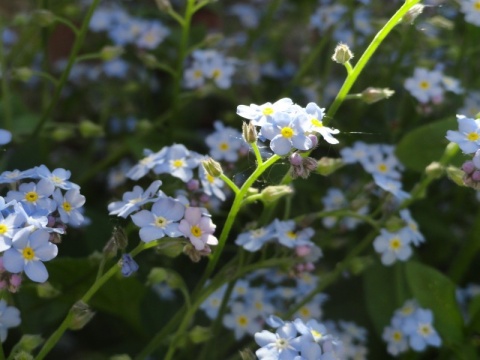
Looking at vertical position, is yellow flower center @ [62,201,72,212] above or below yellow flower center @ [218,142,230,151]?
above

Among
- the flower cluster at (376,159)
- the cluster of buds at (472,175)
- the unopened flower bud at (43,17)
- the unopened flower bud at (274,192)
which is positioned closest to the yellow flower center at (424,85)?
the flower cluster at (376,159)

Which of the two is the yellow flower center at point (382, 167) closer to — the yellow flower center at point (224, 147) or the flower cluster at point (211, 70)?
the yellow flower center at point (224, 147)

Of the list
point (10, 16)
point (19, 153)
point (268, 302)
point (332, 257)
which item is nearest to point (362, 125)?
point (332, 257)

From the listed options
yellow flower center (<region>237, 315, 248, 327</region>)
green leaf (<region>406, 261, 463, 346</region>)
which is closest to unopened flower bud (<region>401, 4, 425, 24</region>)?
green leaf (<region>406, 261, 463, 346</region>)

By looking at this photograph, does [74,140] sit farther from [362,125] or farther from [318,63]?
[362,125]

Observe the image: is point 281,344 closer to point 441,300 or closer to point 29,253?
point 29,253

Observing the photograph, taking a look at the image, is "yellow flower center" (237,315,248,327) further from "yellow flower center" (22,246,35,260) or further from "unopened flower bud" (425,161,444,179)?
"yellow flower center" (22,246,35,260)

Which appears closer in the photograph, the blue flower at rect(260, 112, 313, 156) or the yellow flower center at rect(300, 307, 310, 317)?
the blue flower at rect(260, 112, 313, 156)
